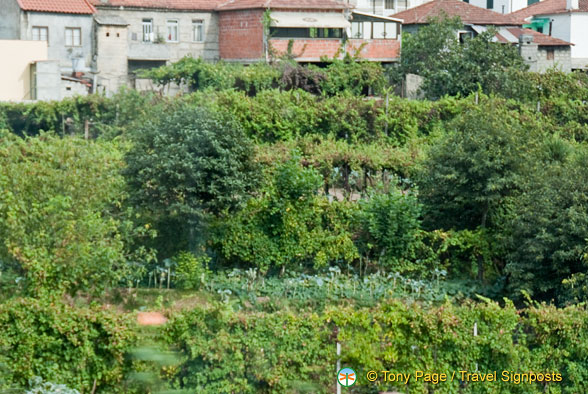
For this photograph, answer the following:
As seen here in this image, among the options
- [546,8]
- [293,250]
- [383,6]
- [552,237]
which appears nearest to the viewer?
[552,237]

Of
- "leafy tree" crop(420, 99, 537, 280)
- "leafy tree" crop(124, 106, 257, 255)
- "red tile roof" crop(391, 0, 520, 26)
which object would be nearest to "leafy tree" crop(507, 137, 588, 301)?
"leafy tree" crop(420, 99, 537, 280)

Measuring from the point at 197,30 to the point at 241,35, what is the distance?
206cm

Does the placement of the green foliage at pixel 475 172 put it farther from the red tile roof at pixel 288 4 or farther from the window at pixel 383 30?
the red tile roof at pixel 288 4

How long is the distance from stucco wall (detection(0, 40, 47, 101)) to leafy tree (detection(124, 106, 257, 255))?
1542 cm

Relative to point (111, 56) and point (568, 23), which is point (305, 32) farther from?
point (568, 23)

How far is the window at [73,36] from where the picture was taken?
122ft

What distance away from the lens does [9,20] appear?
3728 cm

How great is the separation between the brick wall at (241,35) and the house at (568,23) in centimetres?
1086

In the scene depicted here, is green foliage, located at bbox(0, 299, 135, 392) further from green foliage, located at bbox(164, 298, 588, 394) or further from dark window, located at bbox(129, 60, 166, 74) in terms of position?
dark window, located at bbox(129, 60, 166, 74)

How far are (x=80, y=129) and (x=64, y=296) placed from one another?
54.5 ft

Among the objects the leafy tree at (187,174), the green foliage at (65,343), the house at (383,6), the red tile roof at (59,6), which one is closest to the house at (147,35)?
the red tile roof at (59,6)

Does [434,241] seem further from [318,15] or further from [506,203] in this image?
[318,15]

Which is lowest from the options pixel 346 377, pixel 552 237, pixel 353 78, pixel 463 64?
pixel 346 377

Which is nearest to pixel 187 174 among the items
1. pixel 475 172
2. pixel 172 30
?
pixel 475 172
